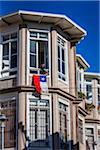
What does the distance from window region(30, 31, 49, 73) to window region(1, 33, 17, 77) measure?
0.82 metres

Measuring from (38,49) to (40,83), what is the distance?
1804mm

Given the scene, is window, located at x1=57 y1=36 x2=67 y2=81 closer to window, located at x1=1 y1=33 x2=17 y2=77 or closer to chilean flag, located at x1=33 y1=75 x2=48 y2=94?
chilean flag, located at x1=33 y1=75 x2=48 y2=94

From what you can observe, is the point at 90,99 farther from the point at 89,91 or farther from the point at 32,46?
the point at 32,46

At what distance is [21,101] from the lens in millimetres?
23125

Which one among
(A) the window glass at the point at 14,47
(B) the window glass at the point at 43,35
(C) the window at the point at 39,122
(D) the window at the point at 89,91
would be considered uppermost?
(B) the window glass at the point at 43,35

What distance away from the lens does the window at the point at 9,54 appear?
79.1ft

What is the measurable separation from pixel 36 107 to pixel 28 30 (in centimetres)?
371

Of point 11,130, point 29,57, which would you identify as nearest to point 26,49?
point 29,57

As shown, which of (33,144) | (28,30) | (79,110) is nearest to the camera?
(33,144)

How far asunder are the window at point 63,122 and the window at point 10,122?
2181mm

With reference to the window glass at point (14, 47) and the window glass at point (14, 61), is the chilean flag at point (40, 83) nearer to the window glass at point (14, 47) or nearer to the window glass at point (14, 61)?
the window glass at point (14, 61)

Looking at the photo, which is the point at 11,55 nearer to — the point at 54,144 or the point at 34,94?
the point at 34,94

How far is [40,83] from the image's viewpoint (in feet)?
76.7

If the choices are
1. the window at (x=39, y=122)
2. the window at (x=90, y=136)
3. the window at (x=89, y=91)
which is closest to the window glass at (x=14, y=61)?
the window at (x=39, y=122)
